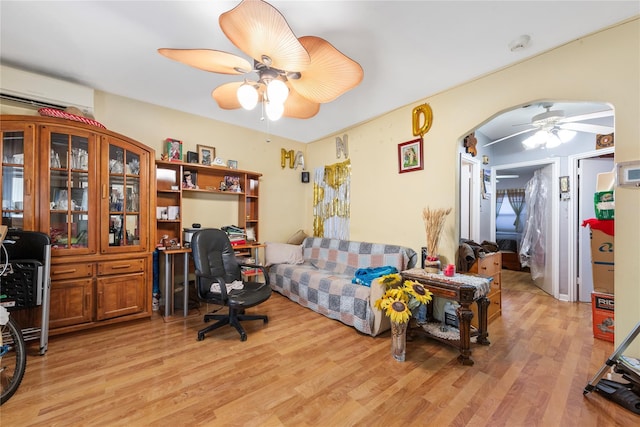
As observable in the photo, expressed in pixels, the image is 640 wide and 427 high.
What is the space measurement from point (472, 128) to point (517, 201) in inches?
193

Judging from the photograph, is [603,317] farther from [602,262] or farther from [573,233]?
[573,233]

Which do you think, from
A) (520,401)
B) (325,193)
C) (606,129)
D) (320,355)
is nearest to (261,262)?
(325,193)

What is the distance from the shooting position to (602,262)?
8.25 ft

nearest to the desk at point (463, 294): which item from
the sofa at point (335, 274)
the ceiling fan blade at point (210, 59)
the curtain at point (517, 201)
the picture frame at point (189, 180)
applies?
the sofa at point (335, 274)

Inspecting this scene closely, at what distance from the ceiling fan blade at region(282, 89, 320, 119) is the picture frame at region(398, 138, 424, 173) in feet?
4.41

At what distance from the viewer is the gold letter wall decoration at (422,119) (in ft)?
9.09

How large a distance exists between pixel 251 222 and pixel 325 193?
1302 millimetres

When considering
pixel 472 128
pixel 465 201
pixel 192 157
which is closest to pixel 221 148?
pixel 192 157

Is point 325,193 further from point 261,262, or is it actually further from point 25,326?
point 25,326

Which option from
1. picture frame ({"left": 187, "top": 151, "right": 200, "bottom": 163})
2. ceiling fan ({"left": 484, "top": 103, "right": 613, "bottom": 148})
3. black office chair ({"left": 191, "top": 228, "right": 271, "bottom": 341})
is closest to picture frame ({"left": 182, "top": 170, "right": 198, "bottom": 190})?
picture frame ({"left": 187, "top": 151, "right": 200, "bottom": 163})

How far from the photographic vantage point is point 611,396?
5.21 feet

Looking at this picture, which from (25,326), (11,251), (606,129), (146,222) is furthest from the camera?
(146,222)

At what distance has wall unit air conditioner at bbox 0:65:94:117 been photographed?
221 centimetres

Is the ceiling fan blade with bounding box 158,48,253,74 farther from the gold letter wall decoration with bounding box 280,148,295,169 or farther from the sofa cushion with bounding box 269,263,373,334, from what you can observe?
the gold letter wall decoration with bounding box 280,148,295,169
